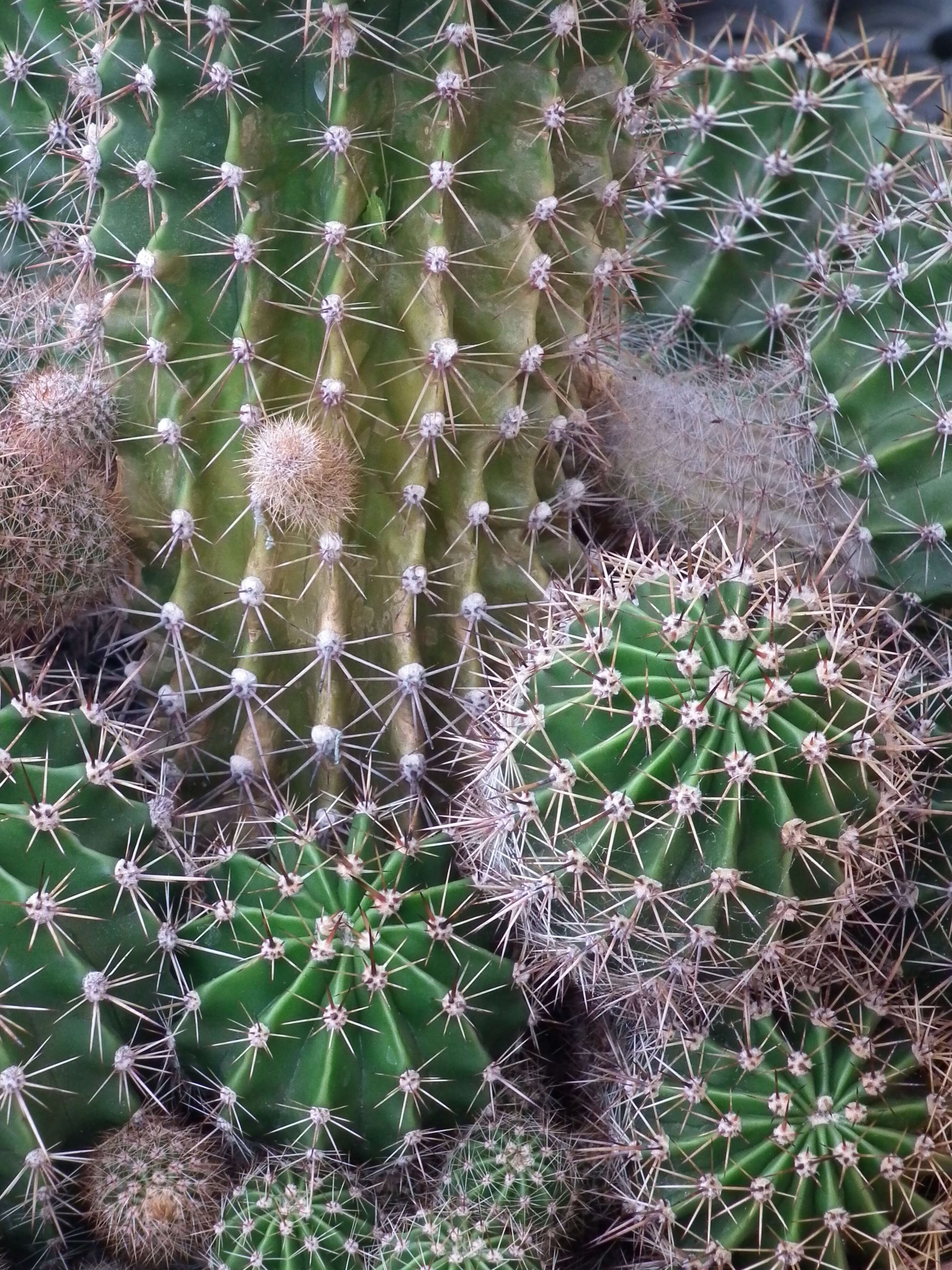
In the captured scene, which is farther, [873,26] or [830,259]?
[873,26]

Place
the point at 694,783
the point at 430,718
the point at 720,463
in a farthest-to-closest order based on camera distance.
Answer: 1. the point at 720,463
2. the point at 430,718
3. the point at 694,783

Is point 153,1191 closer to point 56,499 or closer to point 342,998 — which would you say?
point 342,998

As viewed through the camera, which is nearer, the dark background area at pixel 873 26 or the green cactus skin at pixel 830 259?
the green cactus skin at pixel 830 259

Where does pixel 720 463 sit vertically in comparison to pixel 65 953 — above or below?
above

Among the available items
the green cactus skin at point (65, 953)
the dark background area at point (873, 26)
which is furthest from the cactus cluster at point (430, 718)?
the dark background area at point (873, 26)

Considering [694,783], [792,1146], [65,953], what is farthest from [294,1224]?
[694,783]

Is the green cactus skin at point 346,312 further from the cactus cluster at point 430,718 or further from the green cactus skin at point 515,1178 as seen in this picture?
the green cactus skin at point 515,1178
